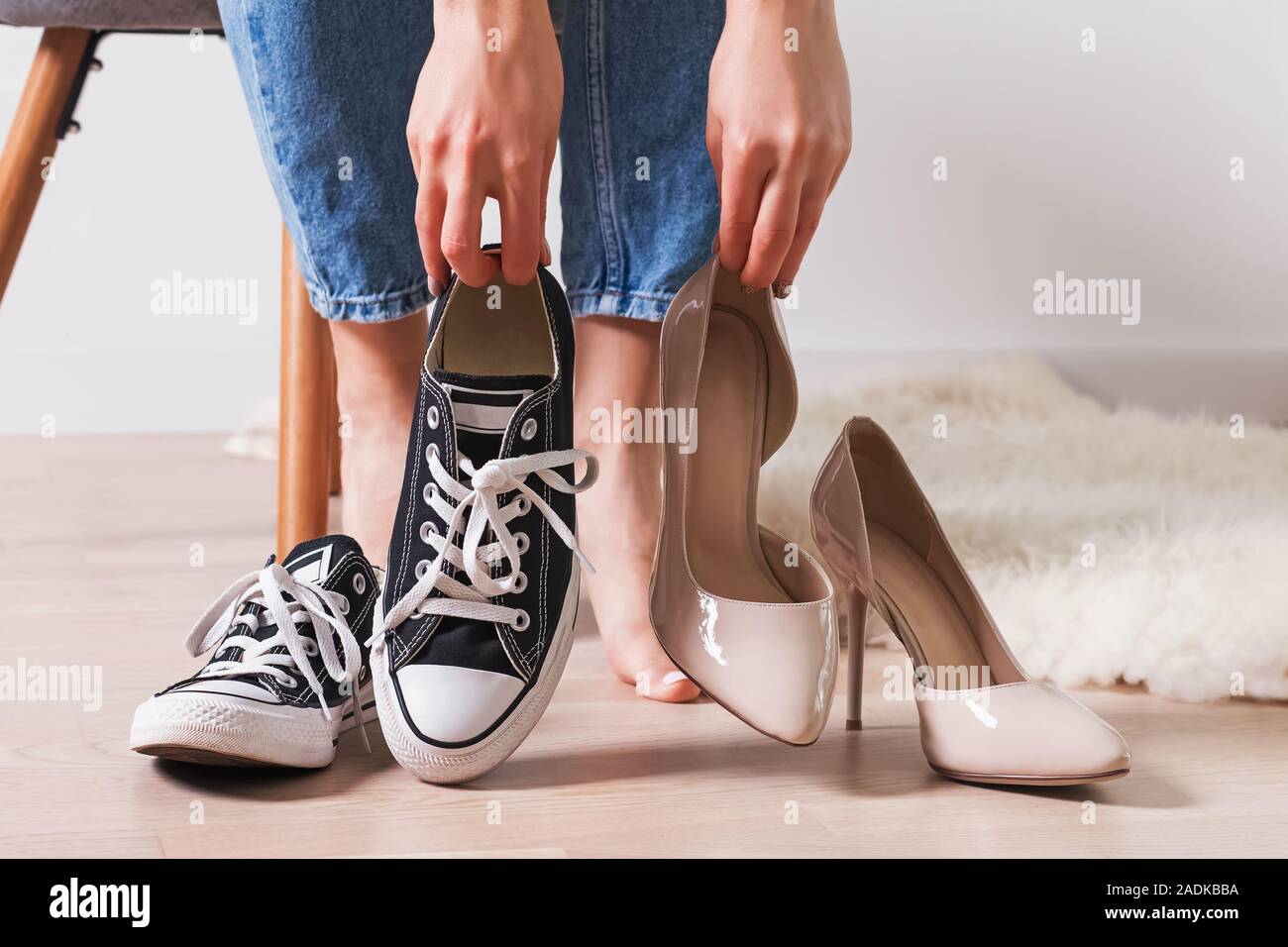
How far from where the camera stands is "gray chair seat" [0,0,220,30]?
0.96 m

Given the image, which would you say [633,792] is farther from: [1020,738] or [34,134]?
[34,134]

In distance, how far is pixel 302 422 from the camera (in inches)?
35.1

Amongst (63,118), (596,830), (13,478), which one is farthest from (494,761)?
(13,478)

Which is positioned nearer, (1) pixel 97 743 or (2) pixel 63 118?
(1) pixel 97 743

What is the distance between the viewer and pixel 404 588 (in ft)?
1.96

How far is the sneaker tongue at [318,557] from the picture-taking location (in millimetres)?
651

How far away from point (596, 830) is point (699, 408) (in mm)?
279

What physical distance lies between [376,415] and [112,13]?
47 cm

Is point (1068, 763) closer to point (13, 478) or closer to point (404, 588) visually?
point (404, 588)

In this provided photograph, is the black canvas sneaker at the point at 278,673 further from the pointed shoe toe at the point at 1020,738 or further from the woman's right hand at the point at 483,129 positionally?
the pointed shoe toe at the point at 1020,738

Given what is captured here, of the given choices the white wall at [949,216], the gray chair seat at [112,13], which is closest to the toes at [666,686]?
the gray chair seat at [112,13]

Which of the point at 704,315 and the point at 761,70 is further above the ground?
the point at 761,70
